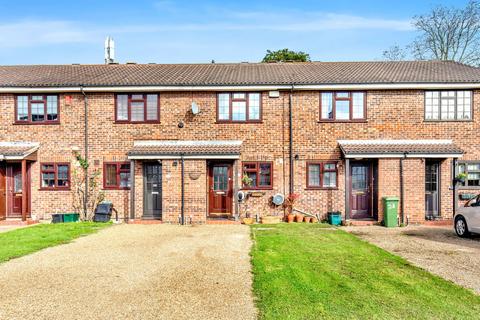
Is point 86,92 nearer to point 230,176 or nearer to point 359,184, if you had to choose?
point 230,176

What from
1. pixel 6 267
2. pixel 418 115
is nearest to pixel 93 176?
pixel 6 267

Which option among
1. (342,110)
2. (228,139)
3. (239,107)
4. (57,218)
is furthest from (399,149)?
(57,218)

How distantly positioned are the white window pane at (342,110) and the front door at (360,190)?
195 centimetres

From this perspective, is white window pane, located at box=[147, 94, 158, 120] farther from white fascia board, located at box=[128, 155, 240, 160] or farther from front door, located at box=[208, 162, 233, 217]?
front door, located at box=[208, 162, 233, 217]

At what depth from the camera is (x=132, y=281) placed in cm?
704

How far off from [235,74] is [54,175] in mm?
8833

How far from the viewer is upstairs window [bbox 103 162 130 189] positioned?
613 inches

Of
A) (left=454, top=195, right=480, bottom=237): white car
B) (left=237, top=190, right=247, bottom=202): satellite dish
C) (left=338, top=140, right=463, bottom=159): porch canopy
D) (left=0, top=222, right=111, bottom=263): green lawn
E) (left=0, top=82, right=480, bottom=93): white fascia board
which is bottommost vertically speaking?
(left=0, top=222, right=111, bottom=263): green lawn

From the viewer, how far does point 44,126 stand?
1581 cm

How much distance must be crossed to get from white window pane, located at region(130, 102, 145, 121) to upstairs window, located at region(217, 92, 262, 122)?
3185 mm

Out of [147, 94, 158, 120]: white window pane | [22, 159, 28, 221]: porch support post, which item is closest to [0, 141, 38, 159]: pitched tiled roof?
[22, 159, 28, 221]: porch support post

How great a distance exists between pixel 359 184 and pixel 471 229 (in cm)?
462

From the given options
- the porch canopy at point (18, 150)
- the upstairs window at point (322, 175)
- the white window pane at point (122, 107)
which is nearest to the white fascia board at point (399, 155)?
the upstairs window at point (322, 175)

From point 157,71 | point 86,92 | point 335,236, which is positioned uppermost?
point 157,71
